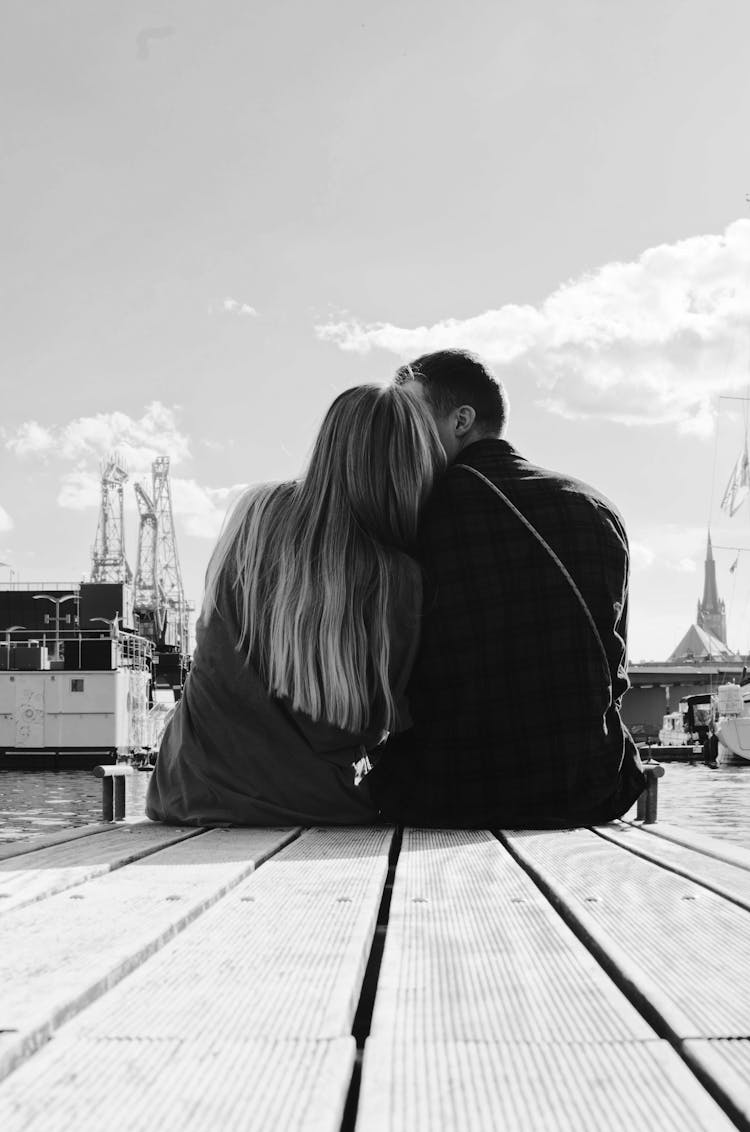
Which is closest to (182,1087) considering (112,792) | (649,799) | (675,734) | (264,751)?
(264,751)

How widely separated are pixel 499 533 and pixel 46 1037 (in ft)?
7.44

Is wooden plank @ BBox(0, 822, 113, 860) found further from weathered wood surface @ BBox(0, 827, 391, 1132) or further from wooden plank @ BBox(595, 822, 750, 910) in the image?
wooden plank @ BBox(595, 822, 750, 910)

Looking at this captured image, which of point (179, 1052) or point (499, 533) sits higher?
point (499, 533)

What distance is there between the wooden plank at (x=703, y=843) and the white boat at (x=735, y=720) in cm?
4011

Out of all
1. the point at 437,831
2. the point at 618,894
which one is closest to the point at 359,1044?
the point at 618,894

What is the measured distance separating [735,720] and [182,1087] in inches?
1681

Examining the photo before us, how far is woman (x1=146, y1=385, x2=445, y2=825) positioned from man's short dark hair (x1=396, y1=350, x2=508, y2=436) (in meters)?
0.36

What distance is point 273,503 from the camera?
319 centimetres

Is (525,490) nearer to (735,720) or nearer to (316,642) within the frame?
(316,642)

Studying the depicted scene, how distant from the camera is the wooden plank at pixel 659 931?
1139 mm

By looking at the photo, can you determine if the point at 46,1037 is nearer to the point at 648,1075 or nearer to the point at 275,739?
the point at 648,1075

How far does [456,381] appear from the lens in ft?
11.5

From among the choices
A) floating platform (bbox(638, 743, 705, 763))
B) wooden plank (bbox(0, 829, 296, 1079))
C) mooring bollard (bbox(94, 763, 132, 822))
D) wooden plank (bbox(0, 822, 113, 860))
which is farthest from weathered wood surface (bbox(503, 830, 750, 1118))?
floating platform (bbox(638, 743, 705, 763))

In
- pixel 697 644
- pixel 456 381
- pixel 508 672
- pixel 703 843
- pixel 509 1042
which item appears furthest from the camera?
pixel 697 644
